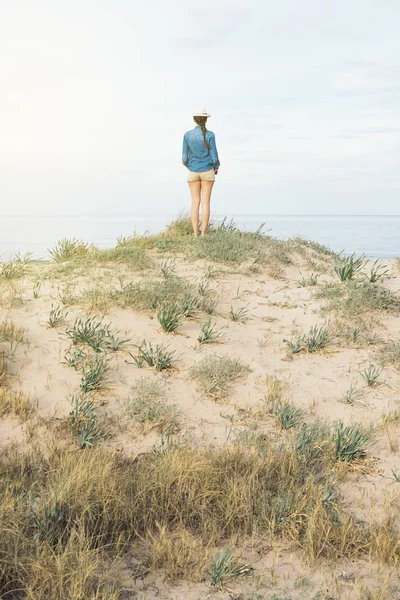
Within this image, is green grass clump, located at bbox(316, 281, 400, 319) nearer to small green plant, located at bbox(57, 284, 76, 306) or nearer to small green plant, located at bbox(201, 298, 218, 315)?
small green plant, located at bbox(201, 298, 218, 315)

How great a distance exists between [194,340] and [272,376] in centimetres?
120

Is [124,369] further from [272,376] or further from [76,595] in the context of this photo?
[76,595]

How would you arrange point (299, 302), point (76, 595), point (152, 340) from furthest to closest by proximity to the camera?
point (299, 302) → point (152, 340) → point (76, 595)

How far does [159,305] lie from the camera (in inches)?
300

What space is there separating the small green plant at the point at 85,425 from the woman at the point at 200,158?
242 inches

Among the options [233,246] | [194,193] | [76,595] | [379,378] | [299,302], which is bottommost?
[76,595]

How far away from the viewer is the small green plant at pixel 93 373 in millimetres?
5930

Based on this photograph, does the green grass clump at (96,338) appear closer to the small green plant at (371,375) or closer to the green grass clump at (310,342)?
the green grass clump at (310,342)

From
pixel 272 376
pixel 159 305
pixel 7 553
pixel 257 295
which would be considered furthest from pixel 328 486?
pixel 257 295

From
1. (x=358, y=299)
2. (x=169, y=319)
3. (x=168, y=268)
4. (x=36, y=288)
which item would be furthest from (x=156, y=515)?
(x=168, y=268)

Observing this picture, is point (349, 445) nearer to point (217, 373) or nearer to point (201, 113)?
point (217, 373)

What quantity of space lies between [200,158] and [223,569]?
841cm

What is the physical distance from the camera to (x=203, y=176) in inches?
417

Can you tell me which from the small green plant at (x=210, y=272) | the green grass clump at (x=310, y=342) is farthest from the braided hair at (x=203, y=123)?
the green grass clump at (x=310, y=342)
